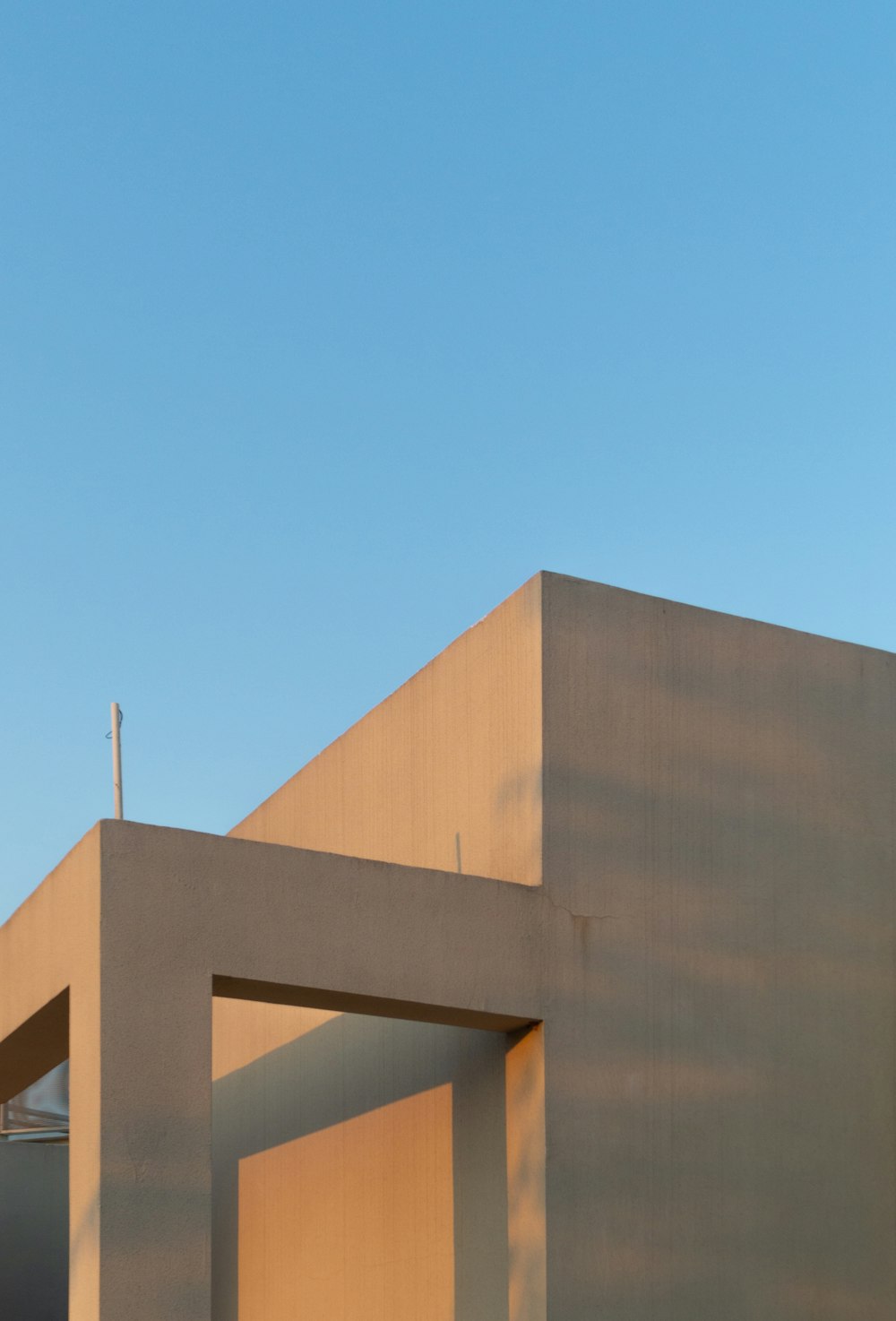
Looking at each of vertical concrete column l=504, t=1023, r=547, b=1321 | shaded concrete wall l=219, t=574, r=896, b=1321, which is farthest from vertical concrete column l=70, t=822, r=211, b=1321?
shaded concrete wall l=219, t=574, r=896, b=1321

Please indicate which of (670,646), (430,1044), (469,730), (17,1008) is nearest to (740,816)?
(670,646)

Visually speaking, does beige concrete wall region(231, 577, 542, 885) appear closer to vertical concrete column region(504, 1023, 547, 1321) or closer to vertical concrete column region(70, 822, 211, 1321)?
vertical concrete column region(504, 1023, 547, 1321)

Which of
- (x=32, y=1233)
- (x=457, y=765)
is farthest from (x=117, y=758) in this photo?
(x=32, y=1233)

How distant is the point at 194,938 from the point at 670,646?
140 inches

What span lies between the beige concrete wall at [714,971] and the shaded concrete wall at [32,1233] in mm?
11593

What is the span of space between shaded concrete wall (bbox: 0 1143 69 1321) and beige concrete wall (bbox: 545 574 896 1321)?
38.0 feet

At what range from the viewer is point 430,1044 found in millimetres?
10148

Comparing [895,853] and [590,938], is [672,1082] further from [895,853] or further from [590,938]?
[895,853]

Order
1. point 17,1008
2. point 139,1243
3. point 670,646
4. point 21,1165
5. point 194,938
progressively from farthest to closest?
point 21,1165
point 670,646
point 17,1008
point 194,938
point 139,1243

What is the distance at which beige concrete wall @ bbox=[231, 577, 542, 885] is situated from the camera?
375 inches

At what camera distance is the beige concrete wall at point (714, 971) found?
9031mm

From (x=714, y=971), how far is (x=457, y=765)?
203cm

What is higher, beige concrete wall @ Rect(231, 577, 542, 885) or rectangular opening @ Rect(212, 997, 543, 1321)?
beige concrete wall @ Rect(231, 577, 542, 885)

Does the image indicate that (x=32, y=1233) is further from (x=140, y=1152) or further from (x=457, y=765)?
(x=140, y=1152)
